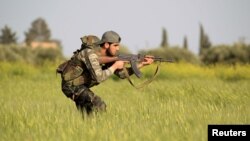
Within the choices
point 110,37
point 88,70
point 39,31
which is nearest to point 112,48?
point 110,37

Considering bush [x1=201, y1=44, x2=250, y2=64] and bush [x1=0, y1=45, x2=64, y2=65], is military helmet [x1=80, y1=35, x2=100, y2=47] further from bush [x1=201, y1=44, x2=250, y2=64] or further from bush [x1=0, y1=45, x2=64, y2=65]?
bush [x1=201, y1=44, x2=250, y2=64]

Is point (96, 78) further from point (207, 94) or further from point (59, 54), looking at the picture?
point (59, 54)

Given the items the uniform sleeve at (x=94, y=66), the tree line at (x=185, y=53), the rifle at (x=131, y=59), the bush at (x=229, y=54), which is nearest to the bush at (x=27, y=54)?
the tree line at (x=185, y=53)

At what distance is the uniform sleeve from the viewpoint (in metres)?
6.18

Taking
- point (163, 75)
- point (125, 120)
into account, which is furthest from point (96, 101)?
point (163, 75)

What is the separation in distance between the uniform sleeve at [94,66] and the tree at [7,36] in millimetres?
59543

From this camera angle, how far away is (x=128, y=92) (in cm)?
1126

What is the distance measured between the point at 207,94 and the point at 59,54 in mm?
41563

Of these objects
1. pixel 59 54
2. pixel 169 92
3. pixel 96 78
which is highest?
pixel 96 78

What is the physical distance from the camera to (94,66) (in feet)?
20.3

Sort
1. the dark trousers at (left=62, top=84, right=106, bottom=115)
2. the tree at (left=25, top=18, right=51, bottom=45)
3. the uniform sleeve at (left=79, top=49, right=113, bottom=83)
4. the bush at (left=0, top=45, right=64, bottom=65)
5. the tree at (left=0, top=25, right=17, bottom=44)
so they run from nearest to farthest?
the uniform sleeve at (left=79, top=49, right=113, bottom=83) → the dark trousers at (left=62, top=84, right=106, bottom=115) → the bush at (left=0, top=45, right=64, bottom=65) → the tree at (left=0, top=25, right=17, bottom=44) → the tree at (left=25, top=18, right=51, bottom=45)

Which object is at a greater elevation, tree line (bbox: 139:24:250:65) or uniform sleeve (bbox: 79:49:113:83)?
uniform sleeve (bbox: 79:49:113:83)

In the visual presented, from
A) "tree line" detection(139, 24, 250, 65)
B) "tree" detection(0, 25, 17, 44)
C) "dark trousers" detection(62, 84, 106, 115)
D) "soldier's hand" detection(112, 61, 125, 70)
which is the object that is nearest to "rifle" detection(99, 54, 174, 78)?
"soldier's hand" detection(112, 61, 125, 70)

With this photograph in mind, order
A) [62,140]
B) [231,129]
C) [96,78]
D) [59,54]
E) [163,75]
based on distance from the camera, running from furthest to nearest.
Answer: [59,54], [163,75], [96,78], [231,129], [62,140]
